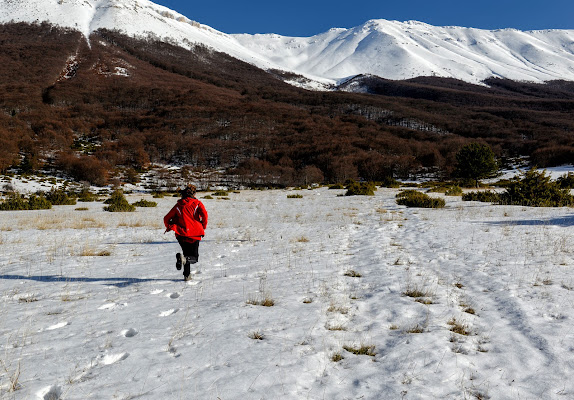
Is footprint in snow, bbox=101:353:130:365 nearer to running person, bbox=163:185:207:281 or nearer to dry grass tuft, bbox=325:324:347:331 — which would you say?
dry grass tuft, bbox=325:324:347:331

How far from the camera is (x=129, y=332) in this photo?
4.05m

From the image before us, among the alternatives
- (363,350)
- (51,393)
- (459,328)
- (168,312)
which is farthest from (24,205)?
(459,328)

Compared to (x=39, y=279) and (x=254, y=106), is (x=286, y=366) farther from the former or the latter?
(x=254, y=106)

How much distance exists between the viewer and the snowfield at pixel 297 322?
304 centimetres

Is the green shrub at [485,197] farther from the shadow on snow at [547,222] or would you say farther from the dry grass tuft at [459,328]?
the dry grass tuft at [459,328]

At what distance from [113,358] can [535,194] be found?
21.4 meters

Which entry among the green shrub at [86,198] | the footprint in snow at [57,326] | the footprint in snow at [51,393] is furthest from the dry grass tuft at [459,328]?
the green shrub at [86,198]

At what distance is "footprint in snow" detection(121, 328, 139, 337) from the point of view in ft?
13.1

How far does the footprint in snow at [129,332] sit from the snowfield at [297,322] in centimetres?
2

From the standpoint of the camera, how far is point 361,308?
4863mm

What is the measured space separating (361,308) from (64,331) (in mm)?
4122

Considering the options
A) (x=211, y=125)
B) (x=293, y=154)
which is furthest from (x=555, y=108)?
(x=211, y=125)

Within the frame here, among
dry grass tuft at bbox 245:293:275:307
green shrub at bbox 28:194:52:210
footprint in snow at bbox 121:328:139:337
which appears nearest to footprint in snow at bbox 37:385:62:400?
footprint in snow at bbox 121:328:139:337

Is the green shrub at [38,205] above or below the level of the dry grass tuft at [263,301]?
below
